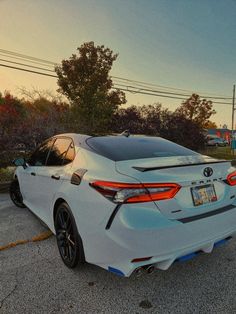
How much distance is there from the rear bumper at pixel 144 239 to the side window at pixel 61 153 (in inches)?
42.9

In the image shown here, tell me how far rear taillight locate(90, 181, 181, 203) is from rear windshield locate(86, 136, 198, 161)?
16.4 inches

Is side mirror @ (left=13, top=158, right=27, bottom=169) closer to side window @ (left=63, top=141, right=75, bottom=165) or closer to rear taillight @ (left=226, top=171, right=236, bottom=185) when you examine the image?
side window @ (left=63, top=141, right=75, bottom=165)

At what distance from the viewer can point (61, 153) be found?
303cm

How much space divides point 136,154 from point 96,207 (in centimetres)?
76

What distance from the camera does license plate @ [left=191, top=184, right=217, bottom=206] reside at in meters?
2.08

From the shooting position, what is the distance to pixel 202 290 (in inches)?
87.4

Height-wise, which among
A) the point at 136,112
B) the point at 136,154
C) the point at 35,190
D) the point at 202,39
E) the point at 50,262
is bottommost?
the point at 50,262

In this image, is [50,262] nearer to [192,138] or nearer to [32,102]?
[192,138]

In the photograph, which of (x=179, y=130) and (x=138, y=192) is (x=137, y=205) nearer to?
(x=138, y=192)

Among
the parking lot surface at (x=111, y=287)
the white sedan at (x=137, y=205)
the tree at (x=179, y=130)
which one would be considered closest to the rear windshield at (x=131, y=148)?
the white sedan at (x=137, y=205)

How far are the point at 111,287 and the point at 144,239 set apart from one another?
2.68 ft

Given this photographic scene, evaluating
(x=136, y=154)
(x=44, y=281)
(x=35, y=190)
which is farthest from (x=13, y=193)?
(x=136, y=154)

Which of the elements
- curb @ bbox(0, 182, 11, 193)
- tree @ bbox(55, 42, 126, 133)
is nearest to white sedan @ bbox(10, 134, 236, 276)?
curb @ bbox(0, 182, 11, 193)

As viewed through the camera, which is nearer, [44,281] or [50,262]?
[44,281]
